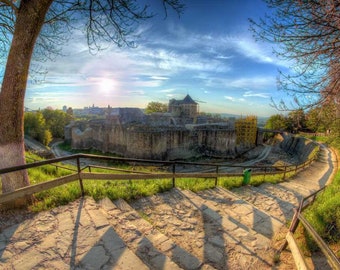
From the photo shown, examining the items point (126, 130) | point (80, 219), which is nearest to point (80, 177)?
point (80, 219)

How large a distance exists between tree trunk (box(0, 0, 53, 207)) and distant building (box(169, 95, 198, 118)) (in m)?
53.6

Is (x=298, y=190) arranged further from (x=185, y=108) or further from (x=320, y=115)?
(x=185, y=108)

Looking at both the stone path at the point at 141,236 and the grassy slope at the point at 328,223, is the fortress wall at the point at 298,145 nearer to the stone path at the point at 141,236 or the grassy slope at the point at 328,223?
the grassy slope at the point at 328,223

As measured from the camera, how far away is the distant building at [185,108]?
57.1 m

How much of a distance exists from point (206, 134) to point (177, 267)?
98.3 ft

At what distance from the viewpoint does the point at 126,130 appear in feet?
92.8

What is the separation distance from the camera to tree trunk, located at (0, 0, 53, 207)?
117 inches

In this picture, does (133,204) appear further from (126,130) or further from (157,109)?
(157,109)

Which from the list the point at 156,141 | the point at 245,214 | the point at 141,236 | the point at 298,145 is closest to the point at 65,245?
the point at 141,236

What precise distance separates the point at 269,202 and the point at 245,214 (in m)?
1.78

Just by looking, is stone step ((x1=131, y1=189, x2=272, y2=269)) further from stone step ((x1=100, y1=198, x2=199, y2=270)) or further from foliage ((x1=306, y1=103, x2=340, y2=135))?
foliage ((x1=306, y1=103, x2=340, y2=135))

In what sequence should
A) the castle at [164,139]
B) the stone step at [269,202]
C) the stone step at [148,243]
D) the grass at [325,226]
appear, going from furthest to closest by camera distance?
the castle at [164,139], the stone step at [269,202], the grass at [325,226], the stone step at [148,243]

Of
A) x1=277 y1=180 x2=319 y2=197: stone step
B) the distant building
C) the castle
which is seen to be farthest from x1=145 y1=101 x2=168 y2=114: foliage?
x1=277 y1=180 x2=319 y2=197: stone step

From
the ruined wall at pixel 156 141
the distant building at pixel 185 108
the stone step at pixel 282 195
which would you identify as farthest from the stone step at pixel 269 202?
the distant building at pixel 185 108
